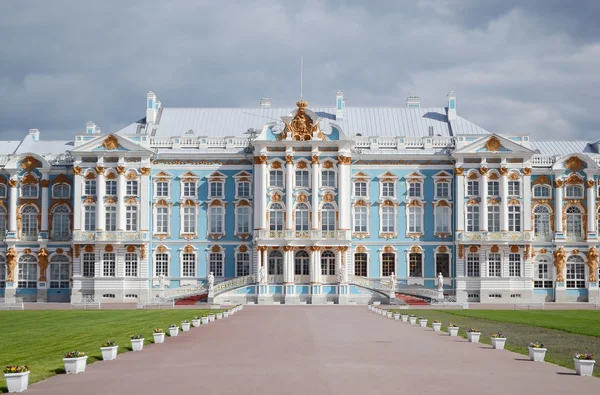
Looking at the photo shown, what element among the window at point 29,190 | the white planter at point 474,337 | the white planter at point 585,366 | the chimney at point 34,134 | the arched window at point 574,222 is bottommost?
the white planter at point 474,337

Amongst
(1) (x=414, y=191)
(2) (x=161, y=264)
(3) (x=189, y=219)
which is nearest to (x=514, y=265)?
(1) (x=414, y=191)

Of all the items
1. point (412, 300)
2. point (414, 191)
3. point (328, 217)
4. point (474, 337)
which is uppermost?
point (414, 191)

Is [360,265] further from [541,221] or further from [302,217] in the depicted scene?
[541,221]

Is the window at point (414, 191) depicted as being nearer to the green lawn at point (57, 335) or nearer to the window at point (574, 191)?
the window at point (574, 191)

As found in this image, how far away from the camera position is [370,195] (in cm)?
7450

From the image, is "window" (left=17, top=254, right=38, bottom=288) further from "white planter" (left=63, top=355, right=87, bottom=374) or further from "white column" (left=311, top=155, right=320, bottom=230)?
"white planter" (left=63, top=355, right=87, bottom=374)

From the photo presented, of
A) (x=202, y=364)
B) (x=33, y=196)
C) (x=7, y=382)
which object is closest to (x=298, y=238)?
(x=33, y=196)

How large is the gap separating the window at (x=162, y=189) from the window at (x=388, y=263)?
736 inches

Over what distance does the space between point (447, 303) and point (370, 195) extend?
13058 millimetres

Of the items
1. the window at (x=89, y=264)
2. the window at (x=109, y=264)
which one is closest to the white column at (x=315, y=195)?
the window at (x=109, y=264)

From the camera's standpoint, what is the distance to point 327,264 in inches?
2842

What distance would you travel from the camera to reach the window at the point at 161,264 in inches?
2911

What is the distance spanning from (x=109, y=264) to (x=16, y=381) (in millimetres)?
55056

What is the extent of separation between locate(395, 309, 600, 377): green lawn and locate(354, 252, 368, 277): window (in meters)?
22.6
